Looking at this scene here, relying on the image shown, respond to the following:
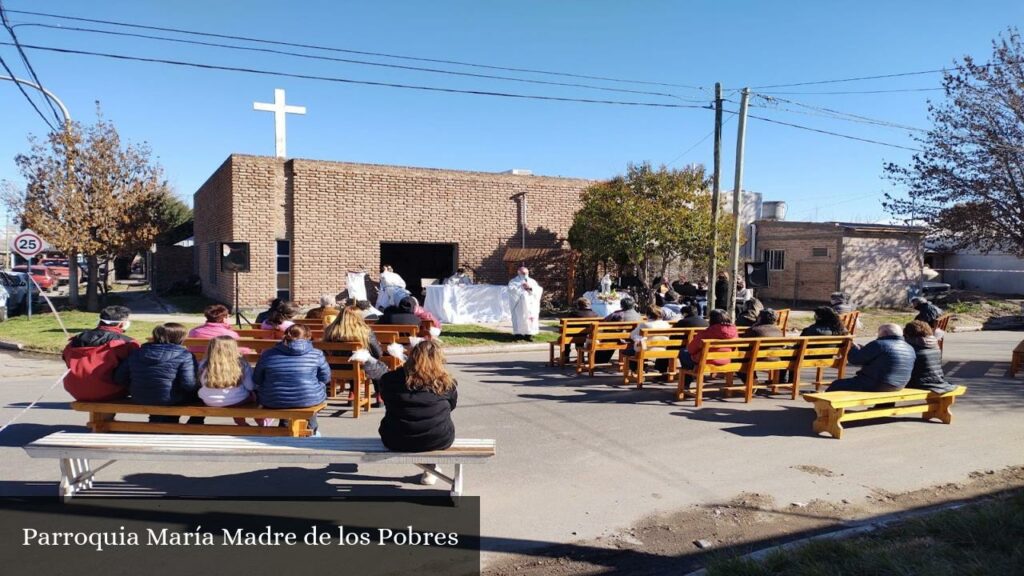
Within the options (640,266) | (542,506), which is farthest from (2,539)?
(640,266)

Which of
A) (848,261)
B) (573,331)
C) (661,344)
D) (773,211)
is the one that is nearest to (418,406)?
(661,344)

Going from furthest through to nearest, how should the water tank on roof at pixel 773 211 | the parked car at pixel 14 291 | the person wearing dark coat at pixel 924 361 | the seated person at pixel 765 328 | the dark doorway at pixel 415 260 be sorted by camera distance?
the water tank on roof at pixel 773 211
the dark doorway at pixel 415 260
the parked car at pixel 14 291
the seated person at pixel 765 328
the person wearing dark coat at pixel 924 361

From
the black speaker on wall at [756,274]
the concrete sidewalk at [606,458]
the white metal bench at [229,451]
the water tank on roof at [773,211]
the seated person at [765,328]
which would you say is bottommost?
the concrete sidewalk at [606,458]

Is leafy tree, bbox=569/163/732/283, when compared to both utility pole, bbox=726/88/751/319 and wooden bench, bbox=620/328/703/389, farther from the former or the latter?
wooden bench, bbox=620/328/703/389

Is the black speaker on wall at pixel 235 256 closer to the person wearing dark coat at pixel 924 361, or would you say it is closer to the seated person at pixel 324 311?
the seated person at pixel 324 311

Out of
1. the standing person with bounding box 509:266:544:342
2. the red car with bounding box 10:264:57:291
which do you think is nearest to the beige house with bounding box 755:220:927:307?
the standing person with bounding box 509:266:544:342

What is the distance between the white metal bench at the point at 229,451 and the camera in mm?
4766

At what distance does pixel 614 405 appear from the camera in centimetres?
864

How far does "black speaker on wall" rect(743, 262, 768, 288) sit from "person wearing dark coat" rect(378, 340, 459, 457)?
18.4m

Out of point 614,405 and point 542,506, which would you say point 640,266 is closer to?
point 614,405

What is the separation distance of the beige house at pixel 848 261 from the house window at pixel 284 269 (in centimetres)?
1876

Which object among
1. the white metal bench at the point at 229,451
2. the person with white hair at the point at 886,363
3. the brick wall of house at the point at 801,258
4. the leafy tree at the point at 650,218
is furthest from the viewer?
the brick wall of house at the point at 801,258

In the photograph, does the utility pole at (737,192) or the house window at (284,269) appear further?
the house window at (284,269)

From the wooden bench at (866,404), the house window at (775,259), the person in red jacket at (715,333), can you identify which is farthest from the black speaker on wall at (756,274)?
the wooden bench at (866,404)
